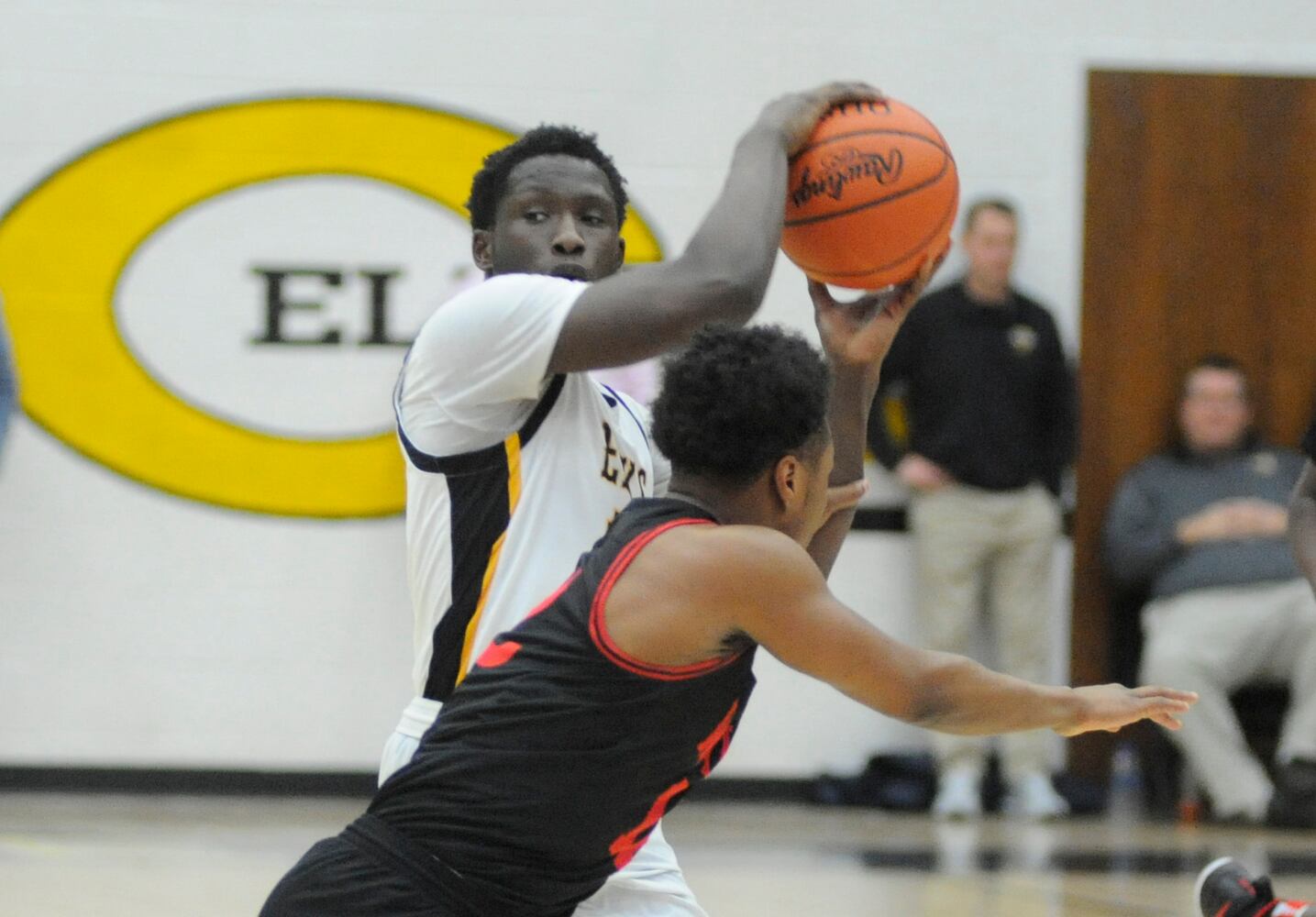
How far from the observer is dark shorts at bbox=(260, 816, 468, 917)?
7.47 ft

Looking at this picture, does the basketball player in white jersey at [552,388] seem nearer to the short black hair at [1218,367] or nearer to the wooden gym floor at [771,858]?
the wooden gym floor at [771,858]

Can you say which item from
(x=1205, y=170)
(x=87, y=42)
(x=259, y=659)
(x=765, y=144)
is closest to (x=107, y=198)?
(x=87, y=42)

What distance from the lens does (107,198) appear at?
279 inches

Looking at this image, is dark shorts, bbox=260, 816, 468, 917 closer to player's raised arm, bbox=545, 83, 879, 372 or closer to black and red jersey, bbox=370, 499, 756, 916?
black and red jersey, bbox=370, 499, 756, 916

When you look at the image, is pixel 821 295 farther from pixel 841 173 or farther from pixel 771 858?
pixel 771 858

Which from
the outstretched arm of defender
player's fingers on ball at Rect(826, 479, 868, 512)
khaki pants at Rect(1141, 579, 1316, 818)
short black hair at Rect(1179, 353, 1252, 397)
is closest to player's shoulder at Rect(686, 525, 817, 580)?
the outstretched arm of defender

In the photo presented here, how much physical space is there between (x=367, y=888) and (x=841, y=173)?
1228mm

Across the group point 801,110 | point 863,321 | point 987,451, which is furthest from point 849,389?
point 987,451

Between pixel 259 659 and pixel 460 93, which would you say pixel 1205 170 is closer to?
pixel 460 93

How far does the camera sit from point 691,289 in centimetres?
230

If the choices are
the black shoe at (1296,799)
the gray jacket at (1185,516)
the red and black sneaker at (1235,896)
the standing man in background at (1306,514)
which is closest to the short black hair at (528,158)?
the standing man in background at (1306,514)

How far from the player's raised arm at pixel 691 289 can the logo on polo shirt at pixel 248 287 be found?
470 centimetres

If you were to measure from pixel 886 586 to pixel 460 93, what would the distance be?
8.44ft

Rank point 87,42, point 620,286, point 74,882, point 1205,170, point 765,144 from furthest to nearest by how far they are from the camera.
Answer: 1. point 1205,170
2. point 87,42
3. point 74,882
4. point 765,144
5. point 620,286
